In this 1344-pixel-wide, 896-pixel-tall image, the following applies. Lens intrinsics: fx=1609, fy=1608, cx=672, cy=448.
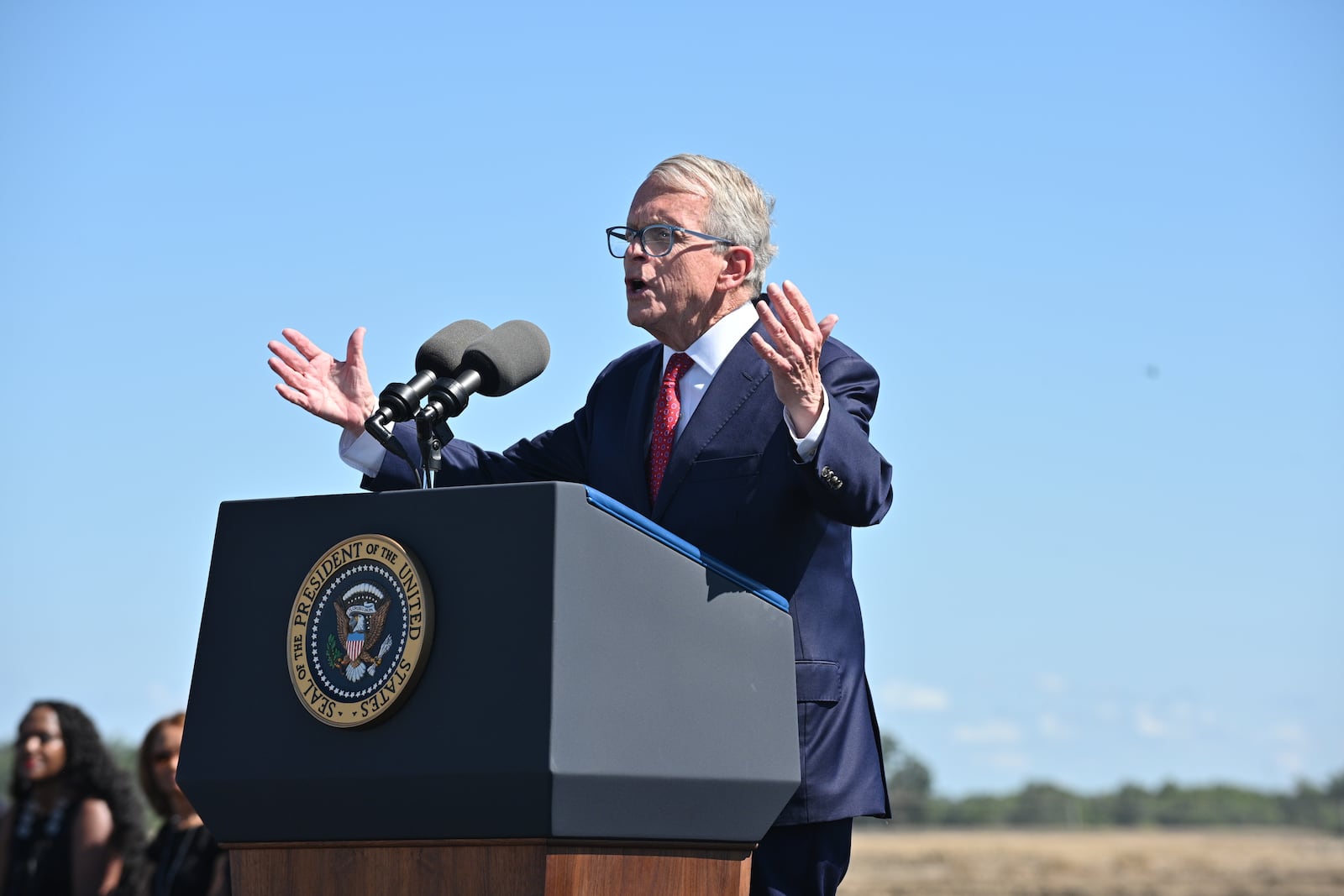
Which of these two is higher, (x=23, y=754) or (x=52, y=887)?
(x=23, y=754)

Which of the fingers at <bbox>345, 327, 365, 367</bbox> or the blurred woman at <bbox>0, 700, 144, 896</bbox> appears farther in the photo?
the blurred woman at <bbox>0, 700, 144, 896</bbox>

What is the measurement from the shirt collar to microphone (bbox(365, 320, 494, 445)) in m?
0.45

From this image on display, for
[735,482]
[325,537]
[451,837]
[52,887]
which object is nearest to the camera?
[451,837]

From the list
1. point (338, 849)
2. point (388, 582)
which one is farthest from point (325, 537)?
point (338, 849)

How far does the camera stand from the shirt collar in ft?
9.93

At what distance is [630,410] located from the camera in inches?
121

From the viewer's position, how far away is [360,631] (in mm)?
2184

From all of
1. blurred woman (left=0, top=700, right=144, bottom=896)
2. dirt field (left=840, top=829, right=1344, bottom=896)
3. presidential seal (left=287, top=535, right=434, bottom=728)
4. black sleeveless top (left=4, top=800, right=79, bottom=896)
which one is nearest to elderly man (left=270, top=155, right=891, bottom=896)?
presidential seal (left=287, top=535, right=434, bottom=728)

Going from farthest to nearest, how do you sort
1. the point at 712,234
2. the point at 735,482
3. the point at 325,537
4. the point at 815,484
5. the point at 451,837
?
the point at 712,234, the point at 735,482, the point at 815,484, the point at 325,537, the point at 451,837

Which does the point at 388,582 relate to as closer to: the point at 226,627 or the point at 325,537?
the point at 325,537

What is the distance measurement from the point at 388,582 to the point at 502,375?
2.02ft

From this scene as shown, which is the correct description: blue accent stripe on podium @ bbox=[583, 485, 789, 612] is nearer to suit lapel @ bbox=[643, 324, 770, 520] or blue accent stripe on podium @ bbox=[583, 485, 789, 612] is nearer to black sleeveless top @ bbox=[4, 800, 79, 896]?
suit lapel @ bbox=[643, 324, 770, 520]

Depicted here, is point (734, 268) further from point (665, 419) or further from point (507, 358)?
point (507, 358)

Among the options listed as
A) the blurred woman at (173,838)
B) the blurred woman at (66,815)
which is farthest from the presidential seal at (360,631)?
the blurred woman at (66,815)
